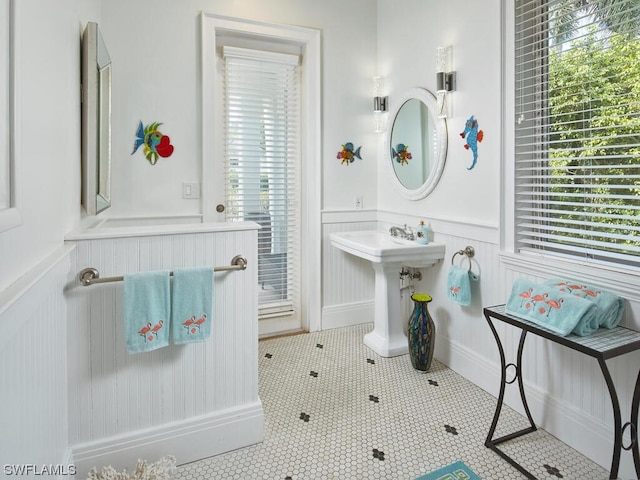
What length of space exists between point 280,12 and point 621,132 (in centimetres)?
241

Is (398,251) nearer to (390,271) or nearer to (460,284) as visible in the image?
(390,271)

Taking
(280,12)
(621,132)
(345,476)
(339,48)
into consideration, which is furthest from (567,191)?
(280,12)

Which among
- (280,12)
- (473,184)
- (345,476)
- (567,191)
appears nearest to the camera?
(345,476)

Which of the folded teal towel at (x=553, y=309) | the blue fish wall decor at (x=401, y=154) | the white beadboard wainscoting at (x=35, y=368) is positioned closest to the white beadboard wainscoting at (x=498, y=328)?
the folded teal towel at (x=553, y=309)

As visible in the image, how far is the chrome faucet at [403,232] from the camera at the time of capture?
2.93 m

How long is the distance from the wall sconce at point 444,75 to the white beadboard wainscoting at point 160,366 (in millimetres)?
1579

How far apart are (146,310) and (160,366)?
0.91 feet

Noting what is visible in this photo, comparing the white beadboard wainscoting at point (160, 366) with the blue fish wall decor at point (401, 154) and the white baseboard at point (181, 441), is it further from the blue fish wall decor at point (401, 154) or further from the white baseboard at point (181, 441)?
the blue fish wall decor at point (401, 154)

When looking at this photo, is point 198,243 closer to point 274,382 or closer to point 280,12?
point 274,382

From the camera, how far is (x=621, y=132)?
5.65ft

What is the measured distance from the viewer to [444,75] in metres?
2.55

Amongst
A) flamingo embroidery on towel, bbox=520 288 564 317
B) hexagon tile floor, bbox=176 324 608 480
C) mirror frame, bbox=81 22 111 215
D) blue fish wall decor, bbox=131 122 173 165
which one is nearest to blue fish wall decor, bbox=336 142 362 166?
blue fish wall decor, bbox=131 122 173 165

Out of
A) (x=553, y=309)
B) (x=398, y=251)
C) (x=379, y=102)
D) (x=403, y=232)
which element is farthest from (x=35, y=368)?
(x=379, y=102)

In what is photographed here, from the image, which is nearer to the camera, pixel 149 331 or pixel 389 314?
pixel 149 331
